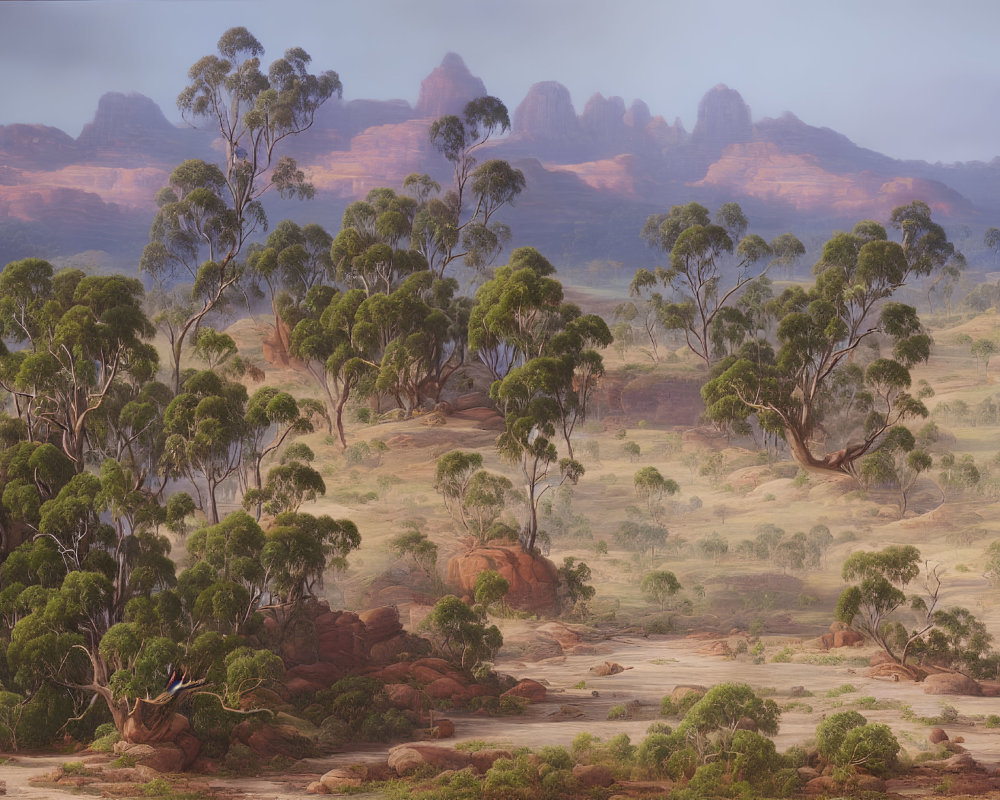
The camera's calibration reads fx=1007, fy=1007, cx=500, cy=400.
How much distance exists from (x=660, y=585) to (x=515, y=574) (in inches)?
280

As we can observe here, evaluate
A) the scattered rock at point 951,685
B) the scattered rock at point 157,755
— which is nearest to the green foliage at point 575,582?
the scattered rock at point 951,685

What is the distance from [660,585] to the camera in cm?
4875

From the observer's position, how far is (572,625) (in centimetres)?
4694

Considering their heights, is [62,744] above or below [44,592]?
below

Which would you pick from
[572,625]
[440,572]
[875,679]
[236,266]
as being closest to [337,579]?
[440,572]

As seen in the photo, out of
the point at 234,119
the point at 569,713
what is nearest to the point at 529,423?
the point at 569,713

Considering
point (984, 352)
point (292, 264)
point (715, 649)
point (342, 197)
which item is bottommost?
point (715, 649)

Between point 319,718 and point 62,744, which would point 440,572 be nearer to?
point 319,718

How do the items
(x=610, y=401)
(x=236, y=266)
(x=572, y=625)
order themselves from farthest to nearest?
(x=236, y=266)
(x=610, y=401)
(x=572, y=625)

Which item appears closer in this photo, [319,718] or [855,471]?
[319,718]

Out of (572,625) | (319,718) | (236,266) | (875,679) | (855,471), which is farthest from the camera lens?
(236,266)

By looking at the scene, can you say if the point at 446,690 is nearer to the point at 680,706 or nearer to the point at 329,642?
the point at 329,642

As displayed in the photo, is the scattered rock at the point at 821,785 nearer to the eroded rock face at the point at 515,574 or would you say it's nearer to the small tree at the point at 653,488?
the eroded rock face at the point at 515,574

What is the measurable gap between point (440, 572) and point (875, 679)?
19995 millimetres
